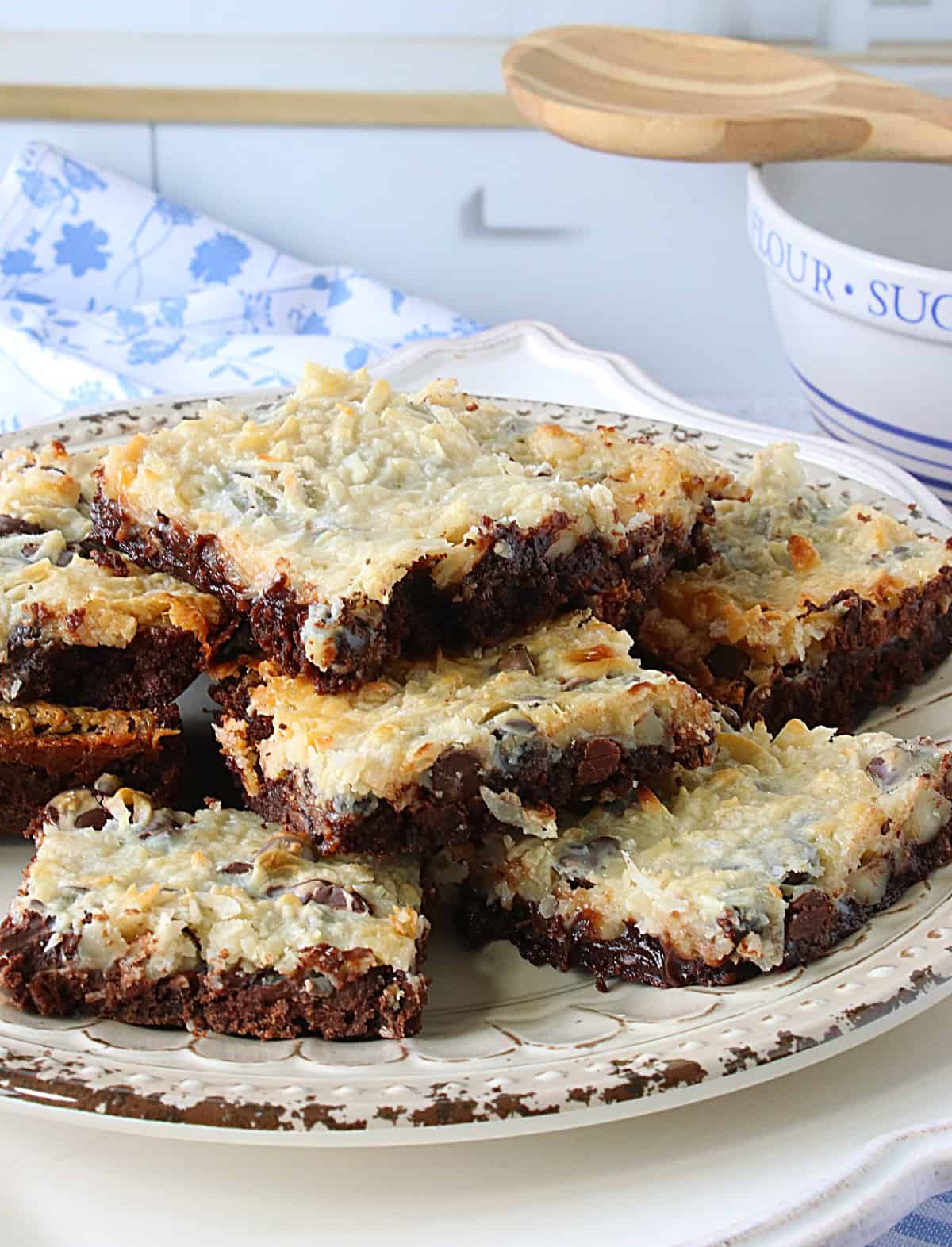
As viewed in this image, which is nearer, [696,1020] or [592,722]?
[696,1020]

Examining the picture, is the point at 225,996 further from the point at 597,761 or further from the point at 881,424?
the point at 881,424

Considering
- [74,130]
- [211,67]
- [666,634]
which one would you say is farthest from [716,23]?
[666,634]

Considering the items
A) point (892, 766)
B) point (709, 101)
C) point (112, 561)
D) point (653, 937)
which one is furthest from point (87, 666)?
point (709, 101)

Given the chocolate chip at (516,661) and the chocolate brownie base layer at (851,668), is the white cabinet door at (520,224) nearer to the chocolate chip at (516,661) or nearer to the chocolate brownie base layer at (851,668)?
the chocolate brownie base layer at (851,668)

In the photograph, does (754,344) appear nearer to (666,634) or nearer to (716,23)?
(716,23)

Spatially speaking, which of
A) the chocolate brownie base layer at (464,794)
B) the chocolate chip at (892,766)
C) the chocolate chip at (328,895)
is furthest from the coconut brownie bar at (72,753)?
the chocolate chip at (892,766)

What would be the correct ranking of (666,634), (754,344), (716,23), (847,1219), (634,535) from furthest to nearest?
(754,344), (716,23), (666,634), (634,535), (847,1219)

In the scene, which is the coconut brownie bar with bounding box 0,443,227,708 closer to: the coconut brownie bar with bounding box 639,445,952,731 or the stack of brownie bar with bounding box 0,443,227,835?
the stack of brownie bar with bounding box 0,443,227,835
